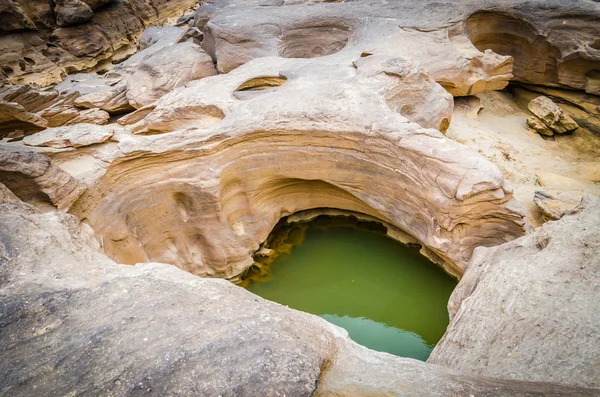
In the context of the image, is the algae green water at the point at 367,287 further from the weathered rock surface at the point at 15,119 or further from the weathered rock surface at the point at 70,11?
the weathered rock surface at the point at 70,11

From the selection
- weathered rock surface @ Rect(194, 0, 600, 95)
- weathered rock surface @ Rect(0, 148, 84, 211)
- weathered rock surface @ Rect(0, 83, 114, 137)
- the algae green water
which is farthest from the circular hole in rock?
weathered rock surface @ Rect(0, 83, 114, 137)

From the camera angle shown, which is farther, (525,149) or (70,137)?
(525,149)

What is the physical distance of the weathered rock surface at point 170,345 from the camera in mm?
1842

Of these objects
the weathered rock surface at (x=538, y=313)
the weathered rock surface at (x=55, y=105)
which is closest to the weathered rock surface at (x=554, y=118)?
the weathered rock surface at (x=538, y=313)

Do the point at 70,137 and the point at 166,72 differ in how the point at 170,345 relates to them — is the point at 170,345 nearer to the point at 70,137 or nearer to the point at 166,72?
the point at 70,137

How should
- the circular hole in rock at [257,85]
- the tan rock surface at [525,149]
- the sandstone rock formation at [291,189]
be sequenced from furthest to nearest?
the circular hole in rock at [257,85], the tan rock surface at [525,149], the sandstone rock formation at [291,189]

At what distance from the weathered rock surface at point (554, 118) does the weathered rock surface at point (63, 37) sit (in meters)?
11.2

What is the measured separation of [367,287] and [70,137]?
4.04 metres

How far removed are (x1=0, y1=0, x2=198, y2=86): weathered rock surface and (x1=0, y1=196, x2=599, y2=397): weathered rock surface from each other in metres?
9.52

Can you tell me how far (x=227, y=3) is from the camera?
29.9 ft

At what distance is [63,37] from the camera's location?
425 inches

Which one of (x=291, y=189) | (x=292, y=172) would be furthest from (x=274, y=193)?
(x=292, y=172)

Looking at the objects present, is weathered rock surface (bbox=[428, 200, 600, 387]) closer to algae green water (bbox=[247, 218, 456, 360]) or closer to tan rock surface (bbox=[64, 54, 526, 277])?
tan rock surface (bbox=[64, 54, 526, 277])

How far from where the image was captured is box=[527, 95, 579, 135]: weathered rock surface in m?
6.72
